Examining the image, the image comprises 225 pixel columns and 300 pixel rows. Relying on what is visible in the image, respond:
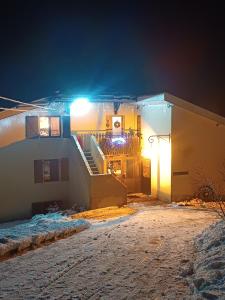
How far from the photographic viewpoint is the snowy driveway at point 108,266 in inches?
298

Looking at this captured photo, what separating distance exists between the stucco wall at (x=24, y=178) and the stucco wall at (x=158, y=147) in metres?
5.24

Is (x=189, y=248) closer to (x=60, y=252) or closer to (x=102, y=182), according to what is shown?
(x=60, y=252)

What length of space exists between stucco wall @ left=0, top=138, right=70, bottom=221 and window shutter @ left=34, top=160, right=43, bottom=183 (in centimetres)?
19

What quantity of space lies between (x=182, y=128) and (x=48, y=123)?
8.24 metres

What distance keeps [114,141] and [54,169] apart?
13.9ft

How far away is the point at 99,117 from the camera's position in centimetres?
2433

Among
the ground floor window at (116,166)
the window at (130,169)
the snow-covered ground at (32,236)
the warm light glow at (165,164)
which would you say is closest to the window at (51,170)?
the ground floor window at (116,166)

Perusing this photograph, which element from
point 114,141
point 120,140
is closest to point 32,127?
point 114,141

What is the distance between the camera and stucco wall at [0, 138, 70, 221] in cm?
2158

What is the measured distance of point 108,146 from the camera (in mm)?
23453

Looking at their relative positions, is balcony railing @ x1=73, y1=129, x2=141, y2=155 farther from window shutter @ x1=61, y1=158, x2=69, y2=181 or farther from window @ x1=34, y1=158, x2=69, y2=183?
window @ x1=34, y1=158, x2=69, y2=183

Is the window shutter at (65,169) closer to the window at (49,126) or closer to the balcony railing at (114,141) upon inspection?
the balcony railing at (114,141)

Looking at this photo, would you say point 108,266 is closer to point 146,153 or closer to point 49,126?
point 49,126

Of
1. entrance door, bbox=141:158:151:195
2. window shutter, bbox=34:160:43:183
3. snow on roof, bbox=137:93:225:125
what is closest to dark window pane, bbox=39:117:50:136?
window shutter, bbox=34:160:43:183
